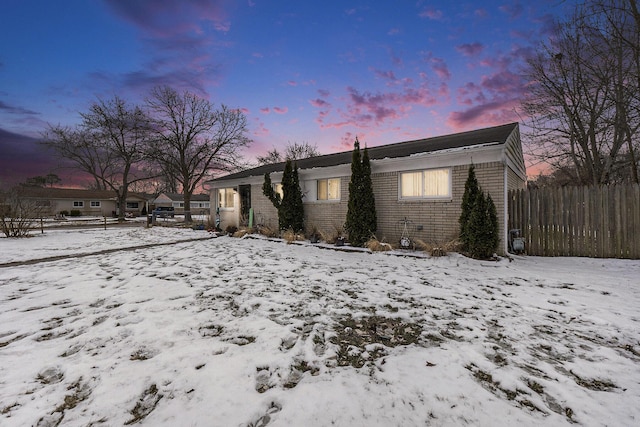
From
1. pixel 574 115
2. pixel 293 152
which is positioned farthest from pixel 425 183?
pixel 293 152

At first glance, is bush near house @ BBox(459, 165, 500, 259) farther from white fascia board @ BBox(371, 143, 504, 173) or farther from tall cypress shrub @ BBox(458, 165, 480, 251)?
white fascia board @ BBox(371, 143, 504, 173)

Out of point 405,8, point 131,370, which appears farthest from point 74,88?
point 131,370

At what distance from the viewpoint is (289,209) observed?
11023 mm

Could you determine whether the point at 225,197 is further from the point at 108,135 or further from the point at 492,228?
the point at 108,135

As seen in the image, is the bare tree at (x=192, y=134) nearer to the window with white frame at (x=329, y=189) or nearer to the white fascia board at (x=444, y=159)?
the window with white frame at (x=329, y=189)

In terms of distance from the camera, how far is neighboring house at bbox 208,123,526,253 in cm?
713

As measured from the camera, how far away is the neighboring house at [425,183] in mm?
7129

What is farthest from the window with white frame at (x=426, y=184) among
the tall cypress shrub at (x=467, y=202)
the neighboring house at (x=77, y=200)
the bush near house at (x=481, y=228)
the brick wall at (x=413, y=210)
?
the neighboring house at (x=77, y=200)

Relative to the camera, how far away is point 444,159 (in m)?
7.84

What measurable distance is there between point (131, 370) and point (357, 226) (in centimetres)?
731

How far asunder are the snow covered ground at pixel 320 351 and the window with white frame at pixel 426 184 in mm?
3662

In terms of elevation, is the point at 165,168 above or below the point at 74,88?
below

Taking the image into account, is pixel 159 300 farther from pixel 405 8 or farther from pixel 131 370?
pixel 405 8

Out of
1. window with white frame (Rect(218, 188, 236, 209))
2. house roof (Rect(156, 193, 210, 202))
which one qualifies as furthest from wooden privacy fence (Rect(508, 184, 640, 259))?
house roof (Rect(156, 193, 210, 202))
